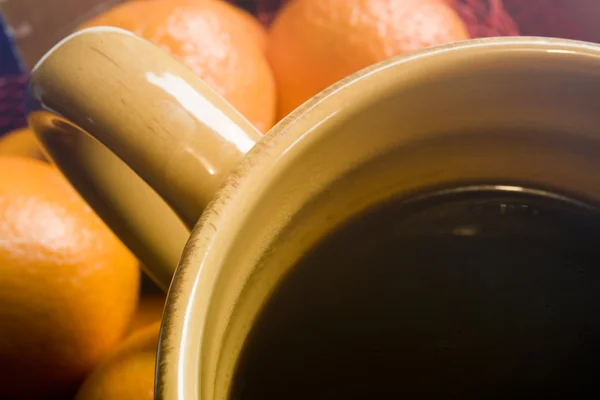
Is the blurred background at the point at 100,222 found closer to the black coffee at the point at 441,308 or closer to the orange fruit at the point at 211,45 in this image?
the orange fruit at the point at 211,45

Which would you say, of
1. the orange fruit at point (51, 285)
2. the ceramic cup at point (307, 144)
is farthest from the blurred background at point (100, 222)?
the ceramic cup at point (307, 144)

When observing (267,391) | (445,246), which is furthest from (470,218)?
(267,391)

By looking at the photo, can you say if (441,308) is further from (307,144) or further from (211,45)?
(211,45)

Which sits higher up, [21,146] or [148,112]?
[21,146]

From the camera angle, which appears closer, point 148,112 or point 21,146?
point 148,112

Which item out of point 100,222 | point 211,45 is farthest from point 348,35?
point 100,222

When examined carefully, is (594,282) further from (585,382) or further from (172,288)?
(172,288)
